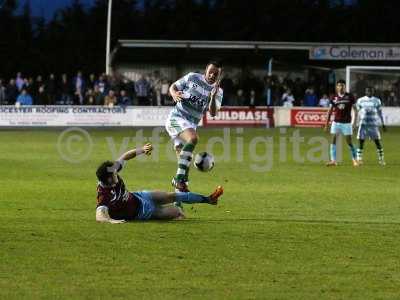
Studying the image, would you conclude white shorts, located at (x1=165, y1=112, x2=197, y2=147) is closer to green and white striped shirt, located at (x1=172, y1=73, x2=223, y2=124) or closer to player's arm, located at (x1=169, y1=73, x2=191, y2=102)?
green and white striped shirt, located at (x1=172, y1=73, x2=223, y2=124)

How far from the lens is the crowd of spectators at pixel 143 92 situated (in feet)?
146

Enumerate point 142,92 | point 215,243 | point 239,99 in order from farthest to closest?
point 239,99 → point 142,92 → point 215,243

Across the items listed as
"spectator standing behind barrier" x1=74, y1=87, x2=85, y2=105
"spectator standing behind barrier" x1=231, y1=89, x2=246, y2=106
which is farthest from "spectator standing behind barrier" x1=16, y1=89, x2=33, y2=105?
"spectator standing behind barrier" x1=231, y1=89, x2=246, y2=106

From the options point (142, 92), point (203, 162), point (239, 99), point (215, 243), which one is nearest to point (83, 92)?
point (142, 92)

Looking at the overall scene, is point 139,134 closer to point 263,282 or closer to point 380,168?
point 380,168

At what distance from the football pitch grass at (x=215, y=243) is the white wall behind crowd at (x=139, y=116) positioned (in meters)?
21.8

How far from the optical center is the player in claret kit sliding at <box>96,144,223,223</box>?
41.0ft

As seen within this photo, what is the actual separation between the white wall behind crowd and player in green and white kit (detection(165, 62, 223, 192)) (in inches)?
1081

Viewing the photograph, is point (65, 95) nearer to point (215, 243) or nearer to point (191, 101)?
point (191, 101)

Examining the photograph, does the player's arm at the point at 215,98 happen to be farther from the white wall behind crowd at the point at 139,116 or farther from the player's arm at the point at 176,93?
the white wall behind crowd at the point at 139,116

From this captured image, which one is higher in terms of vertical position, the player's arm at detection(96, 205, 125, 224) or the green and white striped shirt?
the green and white striped shirt

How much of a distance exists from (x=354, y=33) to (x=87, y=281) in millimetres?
56889

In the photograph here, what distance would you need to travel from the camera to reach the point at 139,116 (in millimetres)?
43344

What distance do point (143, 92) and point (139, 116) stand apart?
3660mm
